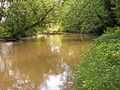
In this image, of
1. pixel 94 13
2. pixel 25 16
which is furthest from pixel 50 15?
pixel 94 13

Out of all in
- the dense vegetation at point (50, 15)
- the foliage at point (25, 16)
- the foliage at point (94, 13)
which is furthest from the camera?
the foliage at point (25, 16)

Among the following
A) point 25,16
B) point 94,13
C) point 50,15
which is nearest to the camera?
point 94,13

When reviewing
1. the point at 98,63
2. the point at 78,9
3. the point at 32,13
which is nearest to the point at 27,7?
the point at 32,13

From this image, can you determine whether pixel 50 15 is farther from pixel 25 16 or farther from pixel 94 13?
pixel 94 13

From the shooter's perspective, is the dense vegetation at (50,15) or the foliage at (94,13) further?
the dense vegetation at (50,15)

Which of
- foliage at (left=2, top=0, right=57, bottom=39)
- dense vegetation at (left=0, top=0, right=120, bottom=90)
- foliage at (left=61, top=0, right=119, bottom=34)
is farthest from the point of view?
foliage at (left=2, top=0, right=57, bottom=39)

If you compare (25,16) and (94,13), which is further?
(25,16)

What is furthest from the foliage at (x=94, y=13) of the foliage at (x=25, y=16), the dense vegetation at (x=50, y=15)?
the foliage at (x=25, y=16)

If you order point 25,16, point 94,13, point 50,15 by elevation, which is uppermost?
point 94,13

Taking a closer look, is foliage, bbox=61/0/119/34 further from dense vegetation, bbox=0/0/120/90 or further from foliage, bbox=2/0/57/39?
foliage, bbox=2/0/57/39

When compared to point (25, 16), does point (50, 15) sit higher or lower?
lower

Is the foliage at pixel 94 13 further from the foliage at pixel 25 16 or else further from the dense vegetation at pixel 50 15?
the foliage at pixel 25 16

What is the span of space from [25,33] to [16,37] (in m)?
2.93

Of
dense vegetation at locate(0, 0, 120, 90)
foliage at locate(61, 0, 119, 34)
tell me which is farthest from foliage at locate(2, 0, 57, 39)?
foliage at locate(61, 0, 119, 34)
